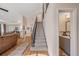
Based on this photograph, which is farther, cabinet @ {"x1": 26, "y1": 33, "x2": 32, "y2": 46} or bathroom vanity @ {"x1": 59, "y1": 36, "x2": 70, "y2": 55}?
bathroom vanity @ {"x1": 59, "y1": 36, "x2": 70, "y2": 55}

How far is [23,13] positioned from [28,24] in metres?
0.27

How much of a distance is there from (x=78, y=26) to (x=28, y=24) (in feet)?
3.52

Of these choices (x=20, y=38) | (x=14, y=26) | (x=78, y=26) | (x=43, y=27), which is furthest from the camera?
(x=43, y=27)

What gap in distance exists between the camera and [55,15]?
8.43ft

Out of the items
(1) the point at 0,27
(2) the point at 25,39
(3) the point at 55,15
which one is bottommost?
(2) the point at 25,39

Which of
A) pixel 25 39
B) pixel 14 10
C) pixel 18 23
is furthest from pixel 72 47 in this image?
pixel 14 10

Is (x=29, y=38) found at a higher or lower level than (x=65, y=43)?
higher

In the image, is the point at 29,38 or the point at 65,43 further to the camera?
the point at 65,43

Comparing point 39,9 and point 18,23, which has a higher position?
point 39,9

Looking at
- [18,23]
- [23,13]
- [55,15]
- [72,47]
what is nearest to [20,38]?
[18,23]

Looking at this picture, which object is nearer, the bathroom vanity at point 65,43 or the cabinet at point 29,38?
the cabinet at point 29,38

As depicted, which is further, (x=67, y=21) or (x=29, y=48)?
(x=29, y=48)

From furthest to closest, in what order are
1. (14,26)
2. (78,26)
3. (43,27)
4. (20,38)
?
1. (43,27)
2. (20,38)
3. (14,26)
4. (78,26)

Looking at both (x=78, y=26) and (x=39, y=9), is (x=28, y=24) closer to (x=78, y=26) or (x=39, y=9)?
(x=39, y=9)
